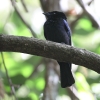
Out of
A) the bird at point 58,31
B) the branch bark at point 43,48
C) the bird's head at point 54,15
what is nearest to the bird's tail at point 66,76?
the bird at point 58,31

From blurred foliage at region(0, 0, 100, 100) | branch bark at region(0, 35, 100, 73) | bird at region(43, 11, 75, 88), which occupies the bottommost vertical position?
blurred foliage at region(0, 0, 100, 100)

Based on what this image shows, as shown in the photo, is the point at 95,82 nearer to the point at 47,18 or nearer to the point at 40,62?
the point at 40,62

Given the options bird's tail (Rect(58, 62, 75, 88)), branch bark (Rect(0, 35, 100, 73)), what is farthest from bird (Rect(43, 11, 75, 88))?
branch bark (Rect(0, 35, 100, 73))

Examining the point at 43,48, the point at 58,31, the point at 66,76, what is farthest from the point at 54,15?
the point at 43,48

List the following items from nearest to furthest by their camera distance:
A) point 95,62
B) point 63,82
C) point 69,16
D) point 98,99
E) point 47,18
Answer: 1. point 95,62
2. point 63,82
3. point 98,99
4. point 47,18
5. point 69,16

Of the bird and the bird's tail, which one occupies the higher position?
the bird

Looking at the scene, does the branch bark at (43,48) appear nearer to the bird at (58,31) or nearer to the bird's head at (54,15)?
the bird at (58,31)

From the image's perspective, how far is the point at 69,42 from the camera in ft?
13.0

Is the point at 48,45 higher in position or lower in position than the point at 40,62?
higher

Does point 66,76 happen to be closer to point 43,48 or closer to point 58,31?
point 58,31

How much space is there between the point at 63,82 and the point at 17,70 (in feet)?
3.15

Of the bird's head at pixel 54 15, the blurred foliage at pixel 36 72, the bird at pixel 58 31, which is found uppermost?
the bird's head at pixel 54 15

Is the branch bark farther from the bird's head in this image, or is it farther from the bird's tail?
the bird's head

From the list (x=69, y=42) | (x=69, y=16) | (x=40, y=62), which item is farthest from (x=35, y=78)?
(x=69, y=16)
